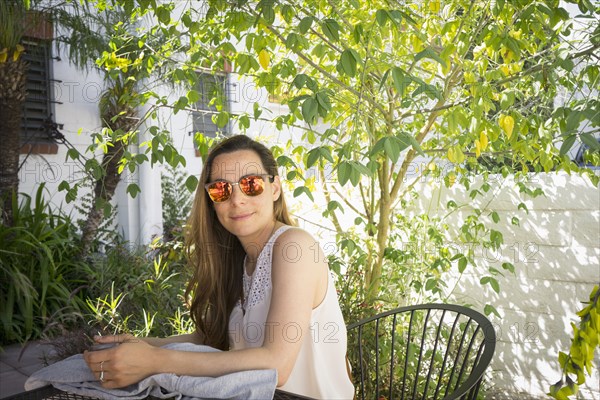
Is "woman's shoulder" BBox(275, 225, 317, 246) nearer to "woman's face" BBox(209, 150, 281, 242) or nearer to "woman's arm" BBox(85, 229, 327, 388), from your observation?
"woman's arm" BBox(85, 229, 327, 388)

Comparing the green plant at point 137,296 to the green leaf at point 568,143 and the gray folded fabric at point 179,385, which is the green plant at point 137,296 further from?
the green leaf at point 568,143

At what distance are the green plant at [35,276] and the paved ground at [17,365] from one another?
117 mm

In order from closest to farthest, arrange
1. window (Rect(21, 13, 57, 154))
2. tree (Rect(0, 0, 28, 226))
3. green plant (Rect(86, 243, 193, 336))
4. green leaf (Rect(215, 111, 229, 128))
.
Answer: green leaf (Rect(215, 111, 229, 128)) < green plant (Rect(86, 243, 193, 336)) < tree (Rect(0, 0, 28, 226)) < window (Rect(21, 13, 57, 154))

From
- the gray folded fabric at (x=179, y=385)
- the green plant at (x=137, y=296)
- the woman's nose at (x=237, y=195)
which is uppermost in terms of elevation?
the woman's nose at (x=237, y=195)

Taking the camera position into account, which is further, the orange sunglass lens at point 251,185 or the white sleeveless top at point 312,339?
the orange sunglass lens at point 251,185

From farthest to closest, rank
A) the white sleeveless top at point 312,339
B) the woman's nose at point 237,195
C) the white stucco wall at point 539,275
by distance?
the white stucco wall at point 539,275 → the woman's nose at point 237,195 → the white sleeveless top at point 312,339

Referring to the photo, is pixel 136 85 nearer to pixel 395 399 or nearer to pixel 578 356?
pixel 395 399

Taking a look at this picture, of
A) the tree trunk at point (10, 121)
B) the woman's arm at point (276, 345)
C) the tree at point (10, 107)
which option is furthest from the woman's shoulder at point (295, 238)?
the tree trunk at point (10, 121)

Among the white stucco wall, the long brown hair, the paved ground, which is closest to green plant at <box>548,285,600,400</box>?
the long brown hair

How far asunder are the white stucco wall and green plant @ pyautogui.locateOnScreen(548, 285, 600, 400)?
2.77m

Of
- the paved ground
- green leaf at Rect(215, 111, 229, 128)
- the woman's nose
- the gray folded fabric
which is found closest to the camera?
the gray folded fabric

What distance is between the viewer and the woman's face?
1871 millimetres

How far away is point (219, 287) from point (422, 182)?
2346mm

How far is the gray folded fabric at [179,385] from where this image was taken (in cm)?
130
